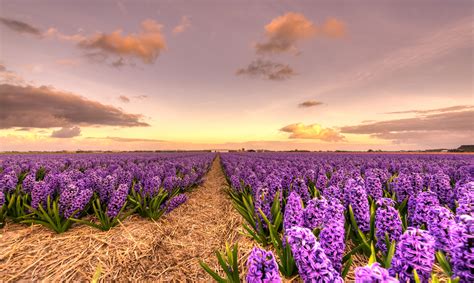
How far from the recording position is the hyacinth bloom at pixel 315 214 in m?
3.13

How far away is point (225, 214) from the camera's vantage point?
8555mm

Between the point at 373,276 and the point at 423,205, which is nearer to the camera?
the point at 373,276

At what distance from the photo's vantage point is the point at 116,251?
4.98 m

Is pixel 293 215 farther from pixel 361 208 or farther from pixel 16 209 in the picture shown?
pixel 16 209

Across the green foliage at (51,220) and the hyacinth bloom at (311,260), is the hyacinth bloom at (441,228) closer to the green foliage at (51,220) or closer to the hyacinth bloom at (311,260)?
the hyacinth bloom at (311,260)

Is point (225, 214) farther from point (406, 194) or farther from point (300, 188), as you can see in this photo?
point (406, 194)

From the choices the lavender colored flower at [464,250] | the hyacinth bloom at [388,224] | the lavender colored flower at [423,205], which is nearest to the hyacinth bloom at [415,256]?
the lavender colored flower at [464,250]

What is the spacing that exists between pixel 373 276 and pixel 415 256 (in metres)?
0.84

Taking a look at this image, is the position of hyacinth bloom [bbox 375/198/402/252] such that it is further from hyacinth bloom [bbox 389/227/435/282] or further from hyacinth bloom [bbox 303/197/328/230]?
hyacinth bloom [bbox 389/227/435/282]

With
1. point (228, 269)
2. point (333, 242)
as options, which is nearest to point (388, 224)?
point (333, 242)

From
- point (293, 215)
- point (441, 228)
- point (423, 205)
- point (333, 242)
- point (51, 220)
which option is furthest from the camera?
point (51, 220)

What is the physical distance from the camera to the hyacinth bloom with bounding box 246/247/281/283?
5.58ft

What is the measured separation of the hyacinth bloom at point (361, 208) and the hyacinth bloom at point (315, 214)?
48.7 inches

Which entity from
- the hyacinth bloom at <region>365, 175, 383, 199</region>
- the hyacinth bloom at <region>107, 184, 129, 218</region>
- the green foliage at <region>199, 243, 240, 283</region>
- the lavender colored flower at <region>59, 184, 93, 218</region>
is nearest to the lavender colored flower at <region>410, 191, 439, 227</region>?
the hyacinth bloom at <region>365, 175, 383, 199</region>
